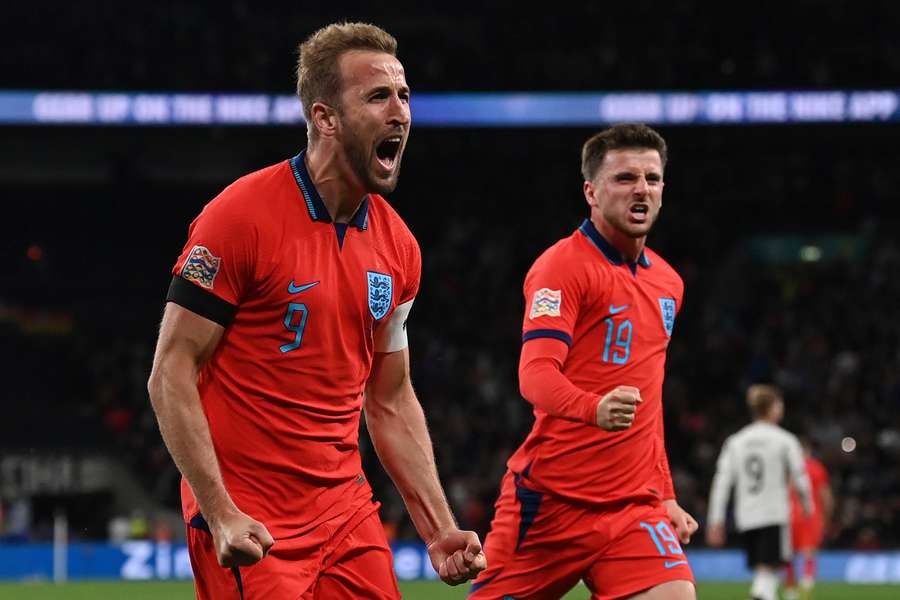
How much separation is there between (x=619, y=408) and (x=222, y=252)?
1.77 meters

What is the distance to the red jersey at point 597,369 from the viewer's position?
19.1 ft

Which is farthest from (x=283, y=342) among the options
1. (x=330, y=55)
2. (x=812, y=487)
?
(x=812, y=487)

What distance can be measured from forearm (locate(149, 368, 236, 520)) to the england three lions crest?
0.55 m

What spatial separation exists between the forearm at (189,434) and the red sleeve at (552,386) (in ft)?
6.09

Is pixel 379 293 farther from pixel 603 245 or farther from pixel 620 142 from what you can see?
pixel 620 142

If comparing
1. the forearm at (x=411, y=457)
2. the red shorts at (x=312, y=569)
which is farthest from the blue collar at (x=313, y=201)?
the red shorts at (x=312, y=569)

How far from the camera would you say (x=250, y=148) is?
27.3 metres

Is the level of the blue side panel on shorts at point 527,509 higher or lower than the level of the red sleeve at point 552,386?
lower

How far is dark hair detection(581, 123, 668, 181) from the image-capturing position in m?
6.15

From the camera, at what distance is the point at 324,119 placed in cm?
391

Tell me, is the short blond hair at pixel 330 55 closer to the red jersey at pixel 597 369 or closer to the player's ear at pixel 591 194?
the red jersey at pixel 597 369

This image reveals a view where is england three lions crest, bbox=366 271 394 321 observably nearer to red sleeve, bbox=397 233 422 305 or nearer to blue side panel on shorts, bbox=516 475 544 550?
red sleeve, bbox=397 233 422 305

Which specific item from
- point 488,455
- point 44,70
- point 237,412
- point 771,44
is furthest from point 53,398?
point 237,412

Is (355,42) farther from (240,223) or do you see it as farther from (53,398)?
(53,398)
